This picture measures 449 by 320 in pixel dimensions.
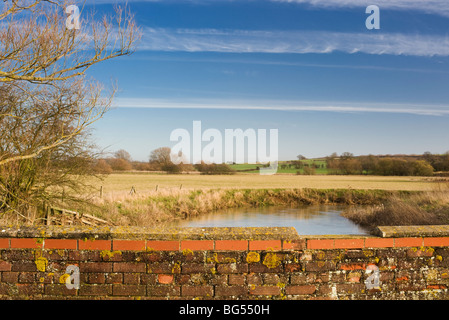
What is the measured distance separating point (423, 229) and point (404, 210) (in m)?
15.5

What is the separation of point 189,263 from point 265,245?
0.67 meters

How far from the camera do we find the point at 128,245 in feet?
9.89

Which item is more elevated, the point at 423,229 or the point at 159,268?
the point at 423,229

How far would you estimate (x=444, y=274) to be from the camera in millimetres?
3227

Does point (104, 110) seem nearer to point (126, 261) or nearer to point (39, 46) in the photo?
point (39, 46)

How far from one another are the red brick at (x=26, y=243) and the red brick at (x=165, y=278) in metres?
1.07

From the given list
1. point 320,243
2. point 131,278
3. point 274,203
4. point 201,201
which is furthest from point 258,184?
point 131,278

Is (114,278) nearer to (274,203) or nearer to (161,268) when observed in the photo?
(161,268)

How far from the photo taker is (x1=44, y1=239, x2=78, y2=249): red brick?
3.04 metres

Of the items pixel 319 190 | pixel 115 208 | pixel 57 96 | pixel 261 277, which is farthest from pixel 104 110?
pixel 319 190

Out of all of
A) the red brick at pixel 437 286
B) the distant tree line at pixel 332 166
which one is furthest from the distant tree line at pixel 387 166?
the red brick at pixel 437 286

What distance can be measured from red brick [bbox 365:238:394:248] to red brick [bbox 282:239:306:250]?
1.91ft

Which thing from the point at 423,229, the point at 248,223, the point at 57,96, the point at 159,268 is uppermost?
the point at 57,96

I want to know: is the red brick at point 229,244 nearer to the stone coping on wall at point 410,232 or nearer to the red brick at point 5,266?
the stone coping on wall at point 410,232
